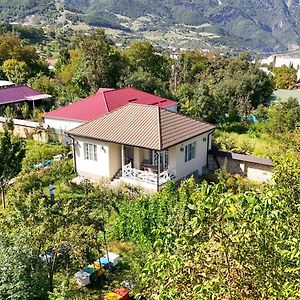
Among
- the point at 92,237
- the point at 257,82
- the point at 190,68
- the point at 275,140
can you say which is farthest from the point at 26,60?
the point at 92,237

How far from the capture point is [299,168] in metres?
7.23

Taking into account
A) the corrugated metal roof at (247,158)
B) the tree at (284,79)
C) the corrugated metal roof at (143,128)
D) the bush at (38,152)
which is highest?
the corrugated metal roof at (143,128)

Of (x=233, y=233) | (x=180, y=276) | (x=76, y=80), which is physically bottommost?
(x=76, y=80)

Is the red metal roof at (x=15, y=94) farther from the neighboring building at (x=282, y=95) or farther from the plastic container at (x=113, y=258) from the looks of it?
the plastic container at (x=113, y=258)

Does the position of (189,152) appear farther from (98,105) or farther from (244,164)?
(98,105)

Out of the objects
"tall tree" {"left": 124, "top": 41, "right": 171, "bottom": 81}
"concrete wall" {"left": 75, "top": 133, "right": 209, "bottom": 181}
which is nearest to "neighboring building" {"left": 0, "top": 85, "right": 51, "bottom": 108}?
"tall tree" {"left": 124, "top": 41, "right": 171, "bottom": 81}

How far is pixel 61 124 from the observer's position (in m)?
27.1

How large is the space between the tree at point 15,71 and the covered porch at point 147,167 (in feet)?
96.3

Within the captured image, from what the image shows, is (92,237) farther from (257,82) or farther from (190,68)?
(190,68)

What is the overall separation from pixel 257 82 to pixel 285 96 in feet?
15.4

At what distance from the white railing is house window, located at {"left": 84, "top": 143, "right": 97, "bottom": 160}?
1.78m

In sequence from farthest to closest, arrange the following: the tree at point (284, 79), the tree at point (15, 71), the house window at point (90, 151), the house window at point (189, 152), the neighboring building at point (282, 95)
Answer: the tree at point (284, 79)
the tree at point (15, 71)
the neighboring building at point (282, 95)
the house window at point (90, 151)
the house window at point (189, 152)

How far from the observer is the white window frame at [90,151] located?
67.0ft

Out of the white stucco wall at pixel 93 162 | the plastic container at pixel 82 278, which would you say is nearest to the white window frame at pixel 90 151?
the white stucco wall at pixel 93 162
